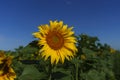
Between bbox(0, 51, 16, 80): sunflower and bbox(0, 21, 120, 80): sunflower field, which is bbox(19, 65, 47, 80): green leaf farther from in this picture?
bbox(0, 51, 16, 80): sunflower

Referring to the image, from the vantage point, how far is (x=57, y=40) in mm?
4742

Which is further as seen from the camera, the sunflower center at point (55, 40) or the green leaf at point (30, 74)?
the sunflower center at point (55, 40)

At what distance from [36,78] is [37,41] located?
41cm

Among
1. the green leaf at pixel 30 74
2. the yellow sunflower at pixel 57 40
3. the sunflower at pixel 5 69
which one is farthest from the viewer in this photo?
the yellow sunflower at pixel 57 40

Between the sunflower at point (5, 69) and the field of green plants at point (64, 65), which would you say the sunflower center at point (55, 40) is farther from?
the sunflower at point (5, 69)

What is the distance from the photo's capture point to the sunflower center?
4742 millimetres

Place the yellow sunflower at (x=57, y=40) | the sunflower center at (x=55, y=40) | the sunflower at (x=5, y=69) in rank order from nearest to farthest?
the sunflower at (x=5, y=69) → the yellow sunflower at (x=57, y=40) → the sunflower center at (x=55, y=40)

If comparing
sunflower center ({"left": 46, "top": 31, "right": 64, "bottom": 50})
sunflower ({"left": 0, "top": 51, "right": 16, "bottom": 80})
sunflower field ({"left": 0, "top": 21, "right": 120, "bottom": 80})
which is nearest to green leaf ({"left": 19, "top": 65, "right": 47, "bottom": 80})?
sunflower field ({"left": 0, "top": 21, "right": 120, "bottom": 80})

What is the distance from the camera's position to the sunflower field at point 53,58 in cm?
438

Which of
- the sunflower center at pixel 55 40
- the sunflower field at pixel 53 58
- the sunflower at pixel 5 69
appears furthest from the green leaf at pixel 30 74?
the sunflower center at pixel 55 40

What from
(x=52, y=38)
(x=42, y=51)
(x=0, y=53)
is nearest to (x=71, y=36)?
(x=52, y=38)

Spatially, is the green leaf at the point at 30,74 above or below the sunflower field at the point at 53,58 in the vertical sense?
below

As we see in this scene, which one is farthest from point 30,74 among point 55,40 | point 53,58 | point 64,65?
point 64,65

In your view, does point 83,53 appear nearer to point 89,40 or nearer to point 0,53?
point 89,40
